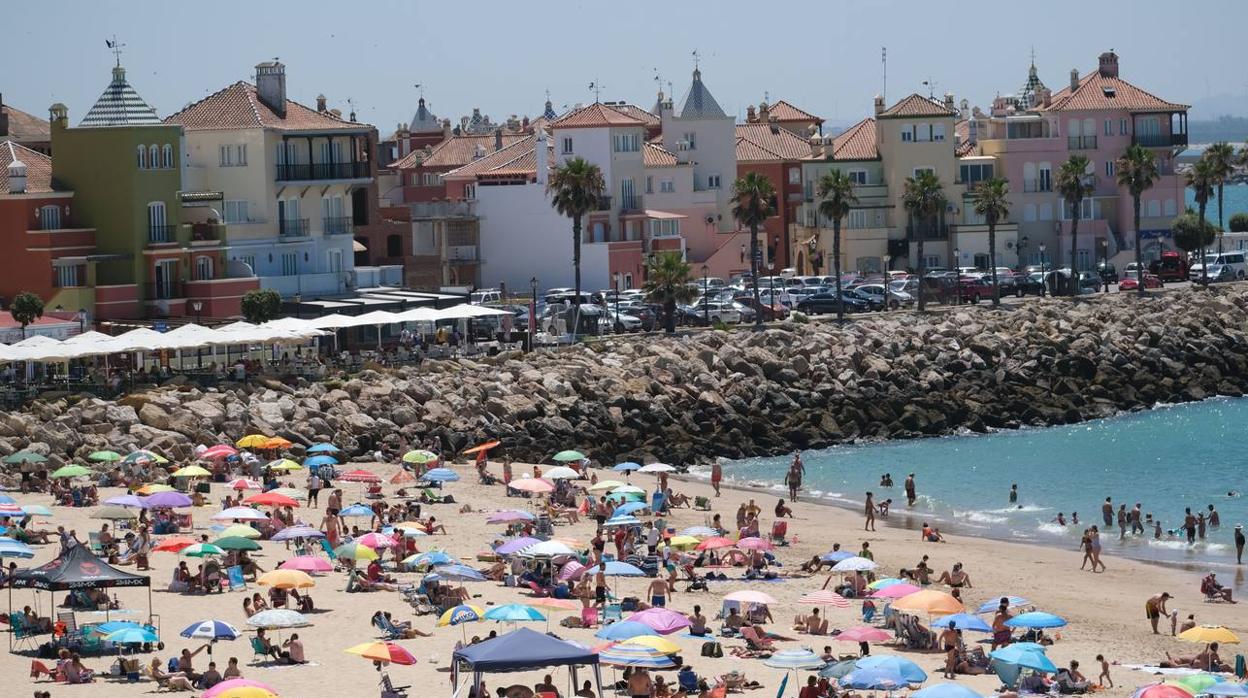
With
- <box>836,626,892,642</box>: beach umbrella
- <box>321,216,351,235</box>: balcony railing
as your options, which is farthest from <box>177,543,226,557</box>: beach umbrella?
<box>321,216,351,235</box>: balcony railing

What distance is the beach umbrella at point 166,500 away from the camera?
4303cm

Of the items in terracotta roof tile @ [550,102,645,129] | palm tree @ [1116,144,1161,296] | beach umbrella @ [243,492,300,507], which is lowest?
beach umbrella @ [243,492,300,507]

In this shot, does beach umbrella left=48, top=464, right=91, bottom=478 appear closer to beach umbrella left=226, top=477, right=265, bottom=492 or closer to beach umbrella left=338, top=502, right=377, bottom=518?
beach umbrella left=226, top=477, right=265, bottom=492

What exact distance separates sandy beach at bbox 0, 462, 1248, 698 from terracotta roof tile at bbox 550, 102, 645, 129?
1363 inches

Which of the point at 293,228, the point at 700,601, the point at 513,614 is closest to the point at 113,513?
the point at 700,601

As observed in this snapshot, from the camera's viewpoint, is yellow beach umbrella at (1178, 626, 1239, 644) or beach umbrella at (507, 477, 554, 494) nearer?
yellow beach umbrella at (1178, 626, 1239, 644)

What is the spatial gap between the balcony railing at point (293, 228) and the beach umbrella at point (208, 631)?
A: 136ft

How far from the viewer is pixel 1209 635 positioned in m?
34.6

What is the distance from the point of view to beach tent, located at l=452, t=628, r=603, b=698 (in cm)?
2812

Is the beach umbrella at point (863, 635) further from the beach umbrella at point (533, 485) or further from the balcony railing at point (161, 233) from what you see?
the balcony railing at point (161, 233)

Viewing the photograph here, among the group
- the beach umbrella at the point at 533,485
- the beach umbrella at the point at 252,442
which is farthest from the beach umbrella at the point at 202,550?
the beach umbrella at the point at 252,442

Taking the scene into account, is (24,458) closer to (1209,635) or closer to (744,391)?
(744,391)

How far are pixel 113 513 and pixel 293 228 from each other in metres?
32.2

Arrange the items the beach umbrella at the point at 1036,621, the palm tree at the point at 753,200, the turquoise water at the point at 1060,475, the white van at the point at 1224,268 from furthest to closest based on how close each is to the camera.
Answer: the white van at the point at 1224,268 < the palm tree at the point at 753,200 < the turquoise water at the point at 1060,475 < the beach umbrella at the point at 1036,621
